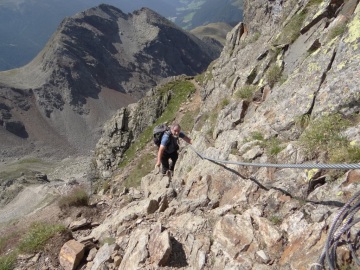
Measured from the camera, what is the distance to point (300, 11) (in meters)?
16.9

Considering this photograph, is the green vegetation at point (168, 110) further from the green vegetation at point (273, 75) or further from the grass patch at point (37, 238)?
the grass patch at point (37, 238)

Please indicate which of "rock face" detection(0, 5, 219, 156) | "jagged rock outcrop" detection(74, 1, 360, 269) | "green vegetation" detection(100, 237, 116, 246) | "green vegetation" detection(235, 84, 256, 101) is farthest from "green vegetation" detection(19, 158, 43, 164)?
"green vegetation" detection(100, 237, 116, 246)

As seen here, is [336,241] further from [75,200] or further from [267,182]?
[75,200]

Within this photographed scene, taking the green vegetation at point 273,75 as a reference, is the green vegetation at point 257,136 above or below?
below

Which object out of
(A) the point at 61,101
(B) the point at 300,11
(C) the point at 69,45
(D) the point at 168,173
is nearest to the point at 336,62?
(B) the point at 300,11

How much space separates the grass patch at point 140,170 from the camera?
93.3 ft

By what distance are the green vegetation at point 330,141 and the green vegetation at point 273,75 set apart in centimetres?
466

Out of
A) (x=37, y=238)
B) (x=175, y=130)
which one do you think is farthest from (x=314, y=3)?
(x=37, y=238)

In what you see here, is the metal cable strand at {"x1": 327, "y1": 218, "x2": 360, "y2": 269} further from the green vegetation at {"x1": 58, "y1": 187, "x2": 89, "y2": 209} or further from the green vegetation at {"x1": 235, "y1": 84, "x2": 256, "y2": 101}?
the green vegetation at {"x1": 58, "y1": 187, "x2": 89, "y2": 209}

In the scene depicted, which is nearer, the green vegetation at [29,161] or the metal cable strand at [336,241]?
the metal cable strand at [336,241]

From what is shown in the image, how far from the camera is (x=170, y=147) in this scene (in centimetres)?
1515

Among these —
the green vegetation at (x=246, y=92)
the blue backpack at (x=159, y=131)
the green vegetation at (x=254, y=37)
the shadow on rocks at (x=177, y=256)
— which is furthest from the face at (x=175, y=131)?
the green vegetation at (x=254, y=37)

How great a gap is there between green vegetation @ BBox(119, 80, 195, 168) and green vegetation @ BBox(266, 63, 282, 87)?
81.3ft

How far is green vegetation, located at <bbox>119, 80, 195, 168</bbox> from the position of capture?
1537 inches
